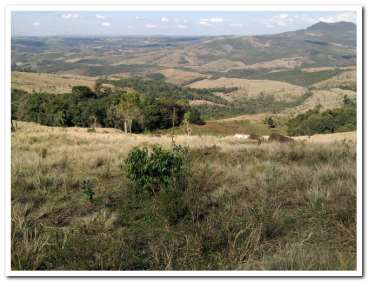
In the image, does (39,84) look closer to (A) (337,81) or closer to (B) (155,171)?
(B) (155,171)

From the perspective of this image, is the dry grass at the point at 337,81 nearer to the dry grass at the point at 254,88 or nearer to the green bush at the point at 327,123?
the dry grass at the point at 254,88

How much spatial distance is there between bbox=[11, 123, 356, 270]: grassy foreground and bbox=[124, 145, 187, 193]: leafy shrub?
269 mm

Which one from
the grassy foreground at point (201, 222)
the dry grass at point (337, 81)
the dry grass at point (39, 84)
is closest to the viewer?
the grassy foreground at point (201, 222)

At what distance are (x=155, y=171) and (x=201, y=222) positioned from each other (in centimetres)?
155

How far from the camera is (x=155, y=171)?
5906mm

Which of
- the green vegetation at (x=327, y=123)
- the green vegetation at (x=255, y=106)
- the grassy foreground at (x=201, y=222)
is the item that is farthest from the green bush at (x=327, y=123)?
the grassy foreground at (x=201, y=222)

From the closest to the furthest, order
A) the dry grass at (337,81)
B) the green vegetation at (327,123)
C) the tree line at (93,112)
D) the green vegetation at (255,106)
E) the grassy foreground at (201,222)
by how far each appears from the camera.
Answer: the grassy foreground at (201,222) < the tree line at (93,112) < the green vegetation at (327,123) < the green vegetation at (255,106) < the dry grass at (337,81)

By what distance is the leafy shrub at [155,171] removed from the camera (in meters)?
5.79

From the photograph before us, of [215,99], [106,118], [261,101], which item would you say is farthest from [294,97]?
[106,118]

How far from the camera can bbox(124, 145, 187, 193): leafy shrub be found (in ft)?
19.0

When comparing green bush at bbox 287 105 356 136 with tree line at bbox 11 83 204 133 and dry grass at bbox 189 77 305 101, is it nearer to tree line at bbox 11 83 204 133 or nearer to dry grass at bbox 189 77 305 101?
tree line at bbox 11 83 204 133

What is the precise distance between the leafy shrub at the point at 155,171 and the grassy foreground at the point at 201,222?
27 cm
